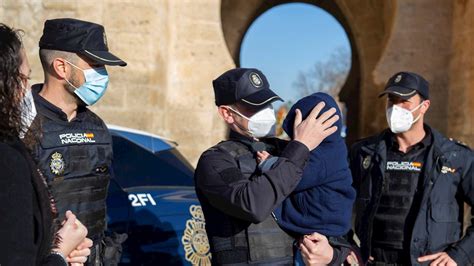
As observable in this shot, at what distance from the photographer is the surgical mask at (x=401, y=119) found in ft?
12.1

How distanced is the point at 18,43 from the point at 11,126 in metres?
0.28

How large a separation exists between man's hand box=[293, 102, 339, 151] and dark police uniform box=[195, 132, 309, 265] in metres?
0.03

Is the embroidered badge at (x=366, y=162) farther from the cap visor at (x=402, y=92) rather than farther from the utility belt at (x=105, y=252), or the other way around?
the utility belt at (x=105, y=252)

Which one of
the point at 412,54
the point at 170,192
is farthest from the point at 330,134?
the point at 412,54

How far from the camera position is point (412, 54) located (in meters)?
7.86

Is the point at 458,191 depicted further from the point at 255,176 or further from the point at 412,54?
the point at 412,54

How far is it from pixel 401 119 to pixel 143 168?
1.81 metres

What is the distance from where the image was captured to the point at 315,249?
2408mm

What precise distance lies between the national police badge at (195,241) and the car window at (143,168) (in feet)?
1.11

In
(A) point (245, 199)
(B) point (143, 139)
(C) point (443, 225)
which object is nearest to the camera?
(A) point (245, 199)

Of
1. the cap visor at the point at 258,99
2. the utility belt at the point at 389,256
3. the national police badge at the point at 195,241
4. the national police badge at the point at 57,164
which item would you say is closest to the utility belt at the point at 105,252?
the national police badge at the point at 57,164

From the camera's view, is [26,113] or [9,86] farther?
[26,113]

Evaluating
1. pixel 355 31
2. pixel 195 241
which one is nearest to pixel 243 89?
pixel 195 241

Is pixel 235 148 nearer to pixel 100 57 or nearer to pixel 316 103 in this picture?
pixel 316 103
